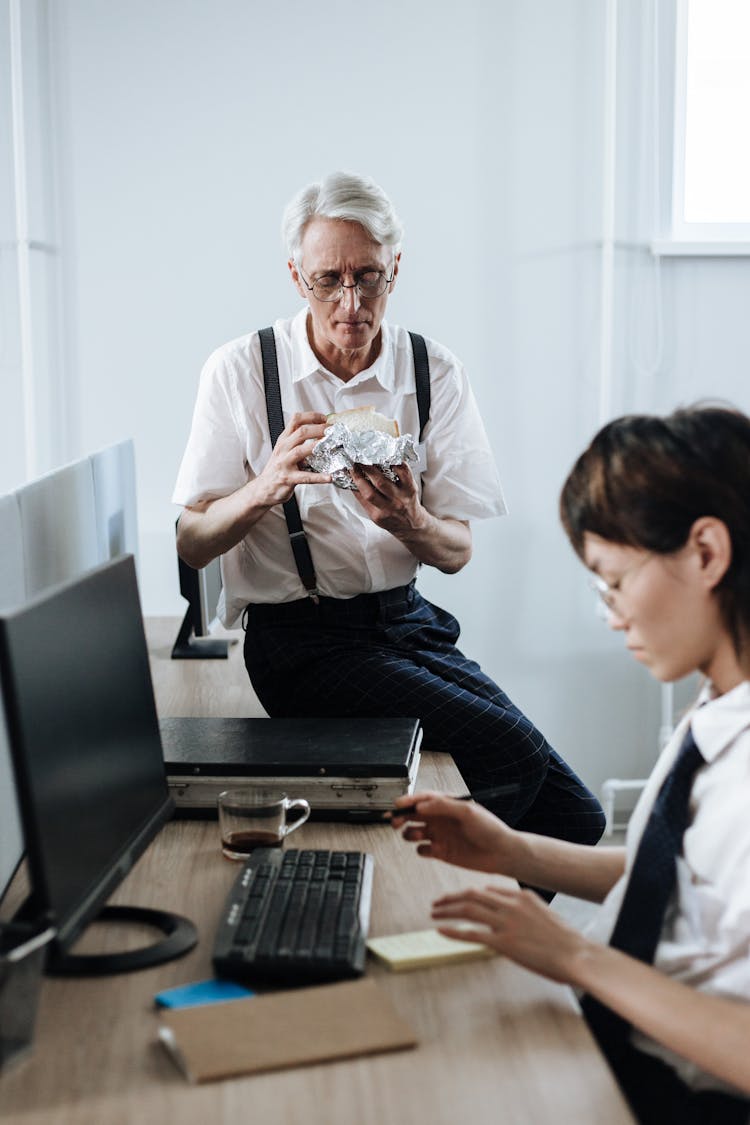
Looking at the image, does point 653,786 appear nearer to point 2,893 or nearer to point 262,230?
point 2,893

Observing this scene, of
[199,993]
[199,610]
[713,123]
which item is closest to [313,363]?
[199,610]

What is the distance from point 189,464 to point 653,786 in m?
1.10

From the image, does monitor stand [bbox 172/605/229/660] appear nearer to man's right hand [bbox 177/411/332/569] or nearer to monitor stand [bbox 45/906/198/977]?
man's right hand [bbox 177/411/332/569]

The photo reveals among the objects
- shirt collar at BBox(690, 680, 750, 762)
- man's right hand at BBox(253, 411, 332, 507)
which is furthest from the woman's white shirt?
man's right hand at BBox(253, 411, 332, 507)

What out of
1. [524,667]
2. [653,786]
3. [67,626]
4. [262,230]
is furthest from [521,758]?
[262,230]

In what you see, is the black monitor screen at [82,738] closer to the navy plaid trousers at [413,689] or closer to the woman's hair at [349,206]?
the navy plaid trousers at [413,689]

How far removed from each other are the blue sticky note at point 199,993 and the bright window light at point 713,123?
8.93 feet

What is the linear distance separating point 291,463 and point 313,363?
29 centimetres

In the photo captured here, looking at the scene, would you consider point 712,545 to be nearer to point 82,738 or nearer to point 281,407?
point 82,738

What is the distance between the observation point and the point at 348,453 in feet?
5.99

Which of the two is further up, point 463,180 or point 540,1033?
point 463,180

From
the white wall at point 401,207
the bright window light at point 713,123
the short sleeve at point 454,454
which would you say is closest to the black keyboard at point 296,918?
the short sleeve at point 454,454

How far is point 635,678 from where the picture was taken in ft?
11.1

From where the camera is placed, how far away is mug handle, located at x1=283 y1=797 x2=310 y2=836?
1.39 meters
